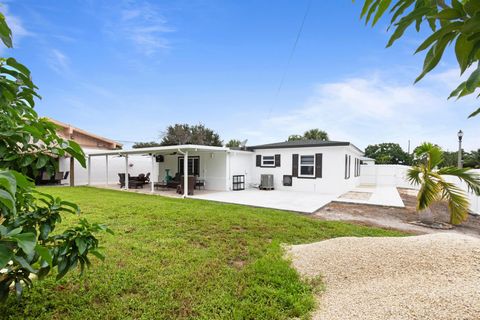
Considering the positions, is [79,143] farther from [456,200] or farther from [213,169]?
[456,200]

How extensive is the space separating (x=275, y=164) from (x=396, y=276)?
11174 millimetres

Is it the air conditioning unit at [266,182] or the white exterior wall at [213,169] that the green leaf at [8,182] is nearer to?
the white exterior wall at [213,169]

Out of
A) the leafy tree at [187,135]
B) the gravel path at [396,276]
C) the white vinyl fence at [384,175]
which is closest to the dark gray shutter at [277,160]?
the gravel path at [396,276]

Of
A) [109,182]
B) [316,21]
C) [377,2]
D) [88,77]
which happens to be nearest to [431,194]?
[316,21]

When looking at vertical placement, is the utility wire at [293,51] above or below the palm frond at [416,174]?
above

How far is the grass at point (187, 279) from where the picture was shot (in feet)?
8.55

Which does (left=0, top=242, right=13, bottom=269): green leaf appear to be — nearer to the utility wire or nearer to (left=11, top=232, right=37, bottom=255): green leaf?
(left=11, top=232, right=37, bottom=255): green leaf

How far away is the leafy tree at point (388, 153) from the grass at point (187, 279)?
38.1 metres

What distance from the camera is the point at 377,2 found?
0.83 meters

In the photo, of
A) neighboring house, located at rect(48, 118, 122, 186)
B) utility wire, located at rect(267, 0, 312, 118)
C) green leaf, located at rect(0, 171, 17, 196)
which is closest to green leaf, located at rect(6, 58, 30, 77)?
green leaf, located at rect(0, 171, 17, 196)

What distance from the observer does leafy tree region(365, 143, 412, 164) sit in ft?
124

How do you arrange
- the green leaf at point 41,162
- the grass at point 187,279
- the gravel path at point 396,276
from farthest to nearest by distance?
the grass at point 187,279 < the gravel path at point 396,276 < the green leaf at point 41,162

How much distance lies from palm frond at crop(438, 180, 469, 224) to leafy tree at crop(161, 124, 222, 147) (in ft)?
98.7

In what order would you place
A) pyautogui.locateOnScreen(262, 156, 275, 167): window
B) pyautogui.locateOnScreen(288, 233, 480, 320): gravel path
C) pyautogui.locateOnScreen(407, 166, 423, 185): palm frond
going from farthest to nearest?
pyautogui.locateOnScreen(262, 156, 275, 167): window < pyautogui.locateOnScreen(407, 166, 423, 185): palm frond < pyautogui.locateOnScreen(288, 233, 480, 320): gravel path
